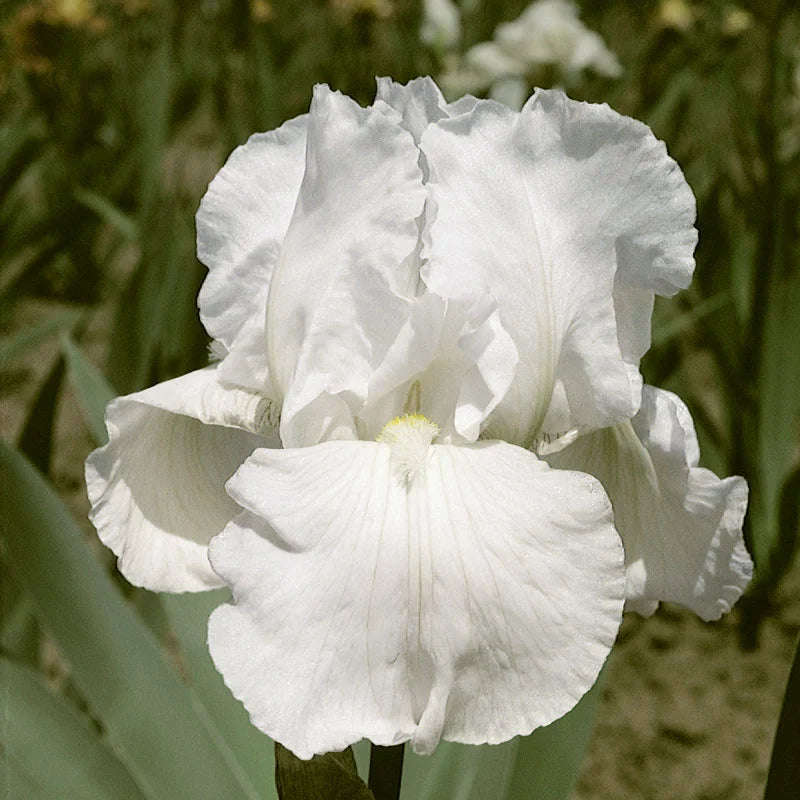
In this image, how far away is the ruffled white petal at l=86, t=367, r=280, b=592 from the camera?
1.81 feet

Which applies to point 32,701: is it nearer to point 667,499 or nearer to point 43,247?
point 667,499

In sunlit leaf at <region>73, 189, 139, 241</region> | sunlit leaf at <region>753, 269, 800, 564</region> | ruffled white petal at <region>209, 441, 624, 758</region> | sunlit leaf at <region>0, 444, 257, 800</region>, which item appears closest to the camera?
ruffled white petal at <region>209, 441, 624, 758</region>

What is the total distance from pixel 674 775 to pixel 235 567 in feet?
3.23

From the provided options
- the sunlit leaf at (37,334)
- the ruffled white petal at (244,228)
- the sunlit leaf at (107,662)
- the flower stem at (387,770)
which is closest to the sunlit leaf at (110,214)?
the sunlit leaf at (37,334)

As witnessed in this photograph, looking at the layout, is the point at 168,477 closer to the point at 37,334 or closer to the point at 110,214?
the point at 37,334

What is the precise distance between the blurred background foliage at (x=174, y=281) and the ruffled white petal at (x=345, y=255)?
249 millimetres

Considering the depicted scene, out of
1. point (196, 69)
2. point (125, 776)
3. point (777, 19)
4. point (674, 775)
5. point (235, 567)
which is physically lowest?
point (674, 775)

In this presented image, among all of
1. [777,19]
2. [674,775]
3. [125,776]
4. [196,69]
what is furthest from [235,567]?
[196,69]

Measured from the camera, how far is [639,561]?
58 centimetres

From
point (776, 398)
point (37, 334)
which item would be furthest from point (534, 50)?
point (37, 334)

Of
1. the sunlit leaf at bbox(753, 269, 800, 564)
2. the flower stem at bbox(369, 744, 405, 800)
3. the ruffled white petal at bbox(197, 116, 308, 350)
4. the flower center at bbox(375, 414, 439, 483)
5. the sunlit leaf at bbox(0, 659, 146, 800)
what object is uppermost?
the ruffled white petal at bbox(197, 116, 308, 350)

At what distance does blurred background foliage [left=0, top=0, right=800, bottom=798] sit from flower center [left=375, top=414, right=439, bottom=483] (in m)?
0.28

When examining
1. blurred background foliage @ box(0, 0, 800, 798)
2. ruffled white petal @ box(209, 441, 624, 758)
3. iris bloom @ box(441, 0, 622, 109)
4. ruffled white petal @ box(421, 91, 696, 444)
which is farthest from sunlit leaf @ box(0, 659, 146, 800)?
iris bloom @ box(441, 0, 622, 109)

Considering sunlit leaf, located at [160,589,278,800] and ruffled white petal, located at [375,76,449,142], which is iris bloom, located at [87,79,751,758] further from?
sunlit leaf, located at [160,589,278,800]
